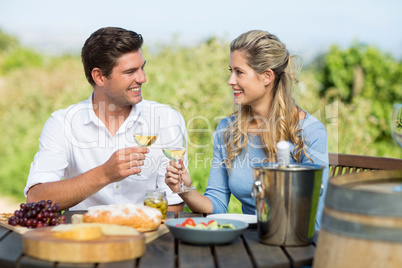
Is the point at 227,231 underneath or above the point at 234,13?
underneath

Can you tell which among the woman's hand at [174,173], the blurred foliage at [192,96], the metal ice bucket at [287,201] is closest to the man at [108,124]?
the woman's hand at [174,173]

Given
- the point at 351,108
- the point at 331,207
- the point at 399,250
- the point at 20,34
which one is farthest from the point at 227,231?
the point at 20,34

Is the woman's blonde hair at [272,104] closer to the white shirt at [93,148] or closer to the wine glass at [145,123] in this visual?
the white shirt at [93,148]

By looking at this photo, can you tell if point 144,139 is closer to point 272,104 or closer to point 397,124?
point 272,104

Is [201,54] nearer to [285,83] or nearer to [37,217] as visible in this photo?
[285,83]

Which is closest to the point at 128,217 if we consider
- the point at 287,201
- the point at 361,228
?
the point at 287,201

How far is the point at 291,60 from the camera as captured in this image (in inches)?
126

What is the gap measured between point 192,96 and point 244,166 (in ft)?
11.9

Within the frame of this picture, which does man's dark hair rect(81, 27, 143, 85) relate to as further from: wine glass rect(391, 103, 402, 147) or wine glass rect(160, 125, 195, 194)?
wine glass rect(391, 103, 402, 147)

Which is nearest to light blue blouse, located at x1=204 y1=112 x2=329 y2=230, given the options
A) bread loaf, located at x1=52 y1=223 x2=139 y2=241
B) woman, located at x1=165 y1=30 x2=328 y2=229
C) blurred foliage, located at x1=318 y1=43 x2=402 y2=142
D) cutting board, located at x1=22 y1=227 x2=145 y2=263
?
woman, located at x1=165 y1=30 x2=328 y2=229

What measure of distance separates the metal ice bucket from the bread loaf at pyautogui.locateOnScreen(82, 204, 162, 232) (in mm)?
439

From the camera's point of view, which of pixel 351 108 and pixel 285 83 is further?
pixel 351 108

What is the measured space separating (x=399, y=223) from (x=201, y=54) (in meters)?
6.04

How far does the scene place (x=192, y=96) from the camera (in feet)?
21.6
